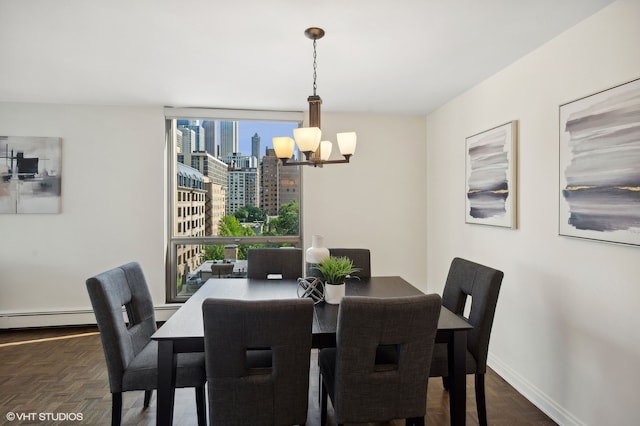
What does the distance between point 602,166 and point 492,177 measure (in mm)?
1016

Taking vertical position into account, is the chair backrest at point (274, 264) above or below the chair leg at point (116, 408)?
above

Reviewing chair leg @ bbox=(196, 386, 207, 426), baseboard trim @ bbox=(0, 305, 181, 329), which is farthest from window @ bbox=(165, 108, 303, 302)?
chair leg @ bbox=(196, 386, 207, 426)

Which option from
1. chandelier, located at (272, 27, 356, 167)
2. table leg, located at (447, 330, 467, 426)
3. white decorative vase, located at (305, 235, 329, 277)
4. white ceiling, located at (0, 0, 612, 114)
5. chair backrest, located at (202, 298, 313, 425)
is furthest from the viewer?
white decorative vase, located at (305, 235, 329, 277)

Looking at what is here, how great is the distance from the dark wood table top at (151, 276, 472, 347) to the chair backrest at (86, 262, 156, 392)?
27 cm

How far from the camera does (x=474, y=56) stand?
257 centimetres

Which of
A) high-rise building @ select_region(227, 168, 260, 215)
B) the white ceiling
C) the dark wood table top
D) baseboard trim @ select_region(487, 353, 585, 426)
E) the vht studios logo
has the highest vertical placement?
the white ceiling

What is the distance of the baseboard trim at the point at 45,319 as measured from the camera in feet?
12.2

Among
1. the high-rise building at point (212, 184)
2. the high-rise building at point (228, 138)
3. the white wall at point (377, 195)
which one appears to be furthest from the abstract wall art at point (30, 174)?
the white wall at point (377, 195)

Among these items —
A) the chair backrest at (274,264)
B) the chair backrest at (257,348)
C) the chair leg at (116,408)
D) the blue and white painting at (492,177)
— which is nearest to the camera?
the chair backrest at (257,348)

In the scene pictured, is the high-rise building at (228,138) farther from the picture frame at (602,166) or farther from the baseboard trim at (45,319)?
the picture frame at (602,166)

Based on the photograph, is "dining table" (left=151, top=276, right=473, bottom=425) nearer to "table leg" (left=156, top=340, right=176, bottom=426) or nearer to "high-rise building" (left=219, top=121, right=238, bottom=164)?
"table leg" (left=156, top=340, right=176, bottom=426)

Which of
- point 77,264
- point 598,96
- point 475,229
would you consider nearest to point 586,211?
point 598,96

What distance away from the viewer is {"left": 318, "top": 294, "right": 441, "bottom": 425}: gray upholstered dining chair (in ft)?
4.79

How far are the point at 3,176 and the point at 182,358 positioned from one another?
3245 mm
